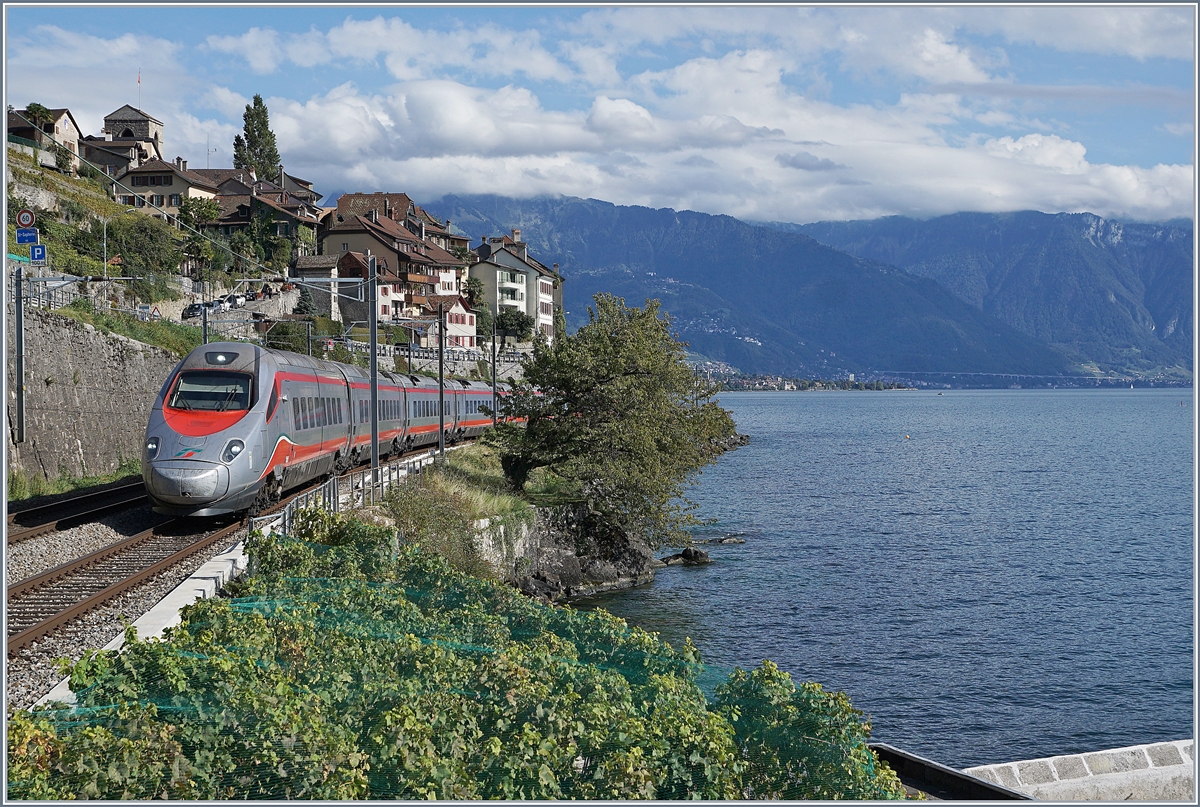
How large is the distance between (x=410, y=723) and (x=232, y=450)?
13631 mm

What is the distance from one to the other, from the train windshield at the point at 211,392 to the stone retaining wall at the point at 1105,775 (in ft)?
48.1

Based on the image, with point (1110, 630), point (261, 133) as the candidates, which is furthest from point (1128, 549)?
point (261, 133)

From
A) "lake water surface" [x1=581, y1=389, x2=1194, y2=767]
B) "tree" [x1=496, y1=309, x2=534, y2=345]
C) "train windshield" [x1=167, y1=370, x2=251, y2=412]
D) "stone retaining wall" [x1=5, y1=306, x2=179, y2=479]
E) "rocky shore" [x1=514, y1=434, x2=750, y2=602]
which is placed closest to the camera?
"train windshield" [x1=167, y1=370, x2=251, y2=412]

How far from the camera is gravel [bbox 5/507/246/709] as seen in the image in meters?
11.4

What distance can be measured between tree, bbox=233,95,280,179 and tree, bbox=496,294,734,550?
95.0m

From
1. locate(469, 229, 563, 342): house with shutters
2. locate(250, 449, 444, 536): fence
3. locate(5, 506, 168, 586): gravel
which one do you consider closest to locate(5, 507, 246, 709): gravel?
locate(5, 506, 168, 586): gravel

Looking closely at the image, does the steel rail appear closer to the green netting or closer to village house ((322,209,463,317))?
the green netting

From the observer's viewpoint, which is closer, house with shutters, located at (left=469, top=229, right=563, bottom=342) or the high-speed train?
the high-speed train

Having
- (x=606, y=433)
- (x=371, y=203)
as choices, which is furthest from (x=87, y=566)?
(x=371, y=203)

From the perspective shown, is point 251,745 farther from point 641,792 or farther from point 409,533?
point 409,533

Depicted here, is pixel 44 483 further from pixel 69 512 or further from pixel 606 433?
pixel 606 433

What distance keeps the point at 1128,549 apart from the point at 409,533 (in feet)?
117

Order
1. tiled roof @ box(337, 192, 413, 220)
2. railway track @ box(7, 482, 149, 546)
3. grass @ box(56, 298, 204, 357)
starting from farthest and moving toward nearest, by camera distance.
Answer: tiled roof @ box(337, 192, 413, 220) → grass @ box(56, 298, 204, 357) → railway track @ box(7, 482, 149, 546)

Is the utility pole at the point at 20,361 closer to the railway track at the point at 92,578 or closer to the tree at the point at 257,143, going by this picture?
the railway track at the point at 92,578
